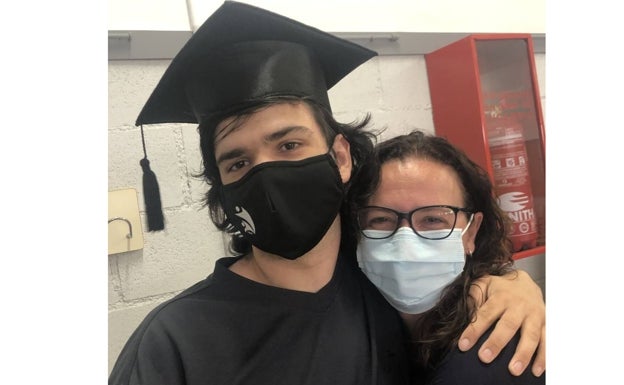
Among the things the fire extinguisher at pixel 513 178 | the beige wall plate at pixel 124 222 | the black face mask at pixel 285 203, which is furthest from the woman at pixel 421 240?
the beige wall plate at pixel 124 222

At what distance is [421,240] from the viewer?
31.8 inches

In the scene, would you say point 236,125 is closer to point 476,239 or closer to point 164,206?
point 164,206

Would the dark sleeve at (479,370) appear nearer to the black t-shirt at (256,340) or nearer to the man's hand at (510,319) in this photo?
the man's hand at (510,319)

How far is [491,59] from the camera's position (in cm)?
122

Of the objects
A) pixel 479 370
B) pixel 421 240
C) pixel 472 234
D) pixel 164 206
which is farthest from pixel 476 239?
pixel 164 206

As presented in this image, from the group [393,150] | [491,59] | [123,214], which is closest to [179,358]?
[123,214]

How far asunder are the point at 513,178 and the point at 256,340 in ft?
3.00

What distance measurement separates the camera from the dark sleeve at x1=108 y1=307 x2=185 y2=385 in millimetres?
615

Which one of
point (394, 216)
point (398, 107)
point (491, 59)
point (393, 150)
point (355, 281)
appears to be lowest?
point (355, 281)

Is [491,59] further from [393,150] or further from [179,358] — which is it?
[179,358]

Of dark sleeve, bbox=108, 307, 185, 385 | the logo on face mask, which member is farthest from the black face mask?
dark sleeve, bbox=108, 307, 185, 385
